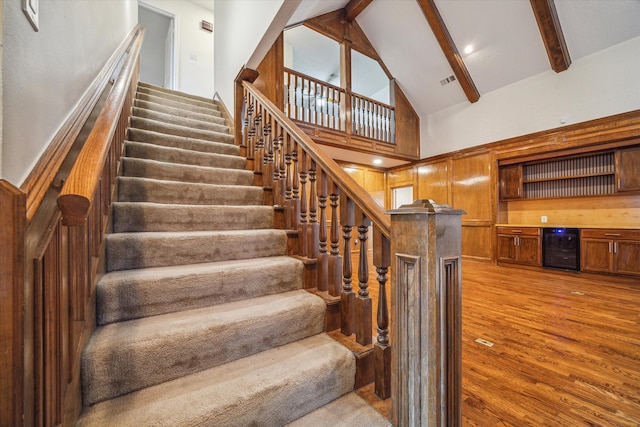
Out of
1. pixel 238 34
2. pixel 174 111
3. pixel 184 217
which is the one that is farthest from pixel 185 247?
pixel 238 34

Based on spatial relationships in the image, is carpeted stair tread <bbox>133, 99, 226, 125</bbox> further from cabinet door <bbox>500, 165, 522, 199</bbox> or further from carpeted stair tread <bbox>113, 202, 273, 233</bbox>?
cabinet door <bbox>500, 165, 522, 199</bbox>

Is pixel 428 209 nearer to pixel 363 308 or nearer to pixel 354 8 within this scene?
pixel 363 308

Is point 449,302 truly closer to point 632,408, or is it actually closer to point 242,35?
point 632,408

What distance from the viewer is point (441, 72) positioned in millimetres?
5211

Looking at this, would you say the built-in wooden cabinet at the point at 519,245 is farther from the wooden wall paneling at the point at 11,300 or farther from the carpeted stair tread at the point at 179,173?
the wooden wall paneling at the point at 11,300

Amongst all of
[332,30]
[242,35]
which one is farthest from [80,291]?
[332,30]

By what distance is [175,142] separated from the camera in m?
2.47

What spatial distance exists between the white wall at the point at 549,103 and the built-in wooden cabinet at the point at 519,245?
175 centimetres

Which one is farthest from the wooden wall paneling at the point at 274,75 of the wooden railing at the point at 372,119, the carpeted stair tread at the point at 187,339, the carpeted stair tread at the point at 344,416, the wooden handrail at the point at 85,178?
the carpeted stair tread at the point at 344,416

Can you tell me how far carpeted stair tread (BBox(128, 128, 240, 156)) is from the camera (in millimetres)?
2348

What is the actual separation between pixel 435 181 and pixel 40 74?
6362 mm

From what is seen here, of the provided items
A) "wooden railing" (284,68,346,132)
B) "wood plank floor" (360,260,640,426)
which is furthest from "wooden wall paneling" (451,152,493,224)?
"wooden railing" (284,68,346,132)

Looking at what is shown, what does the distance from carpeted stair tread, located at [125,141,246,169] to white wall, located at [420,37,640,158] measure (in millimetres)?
4922

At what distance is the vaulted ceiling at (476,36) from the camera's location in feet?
12.3
